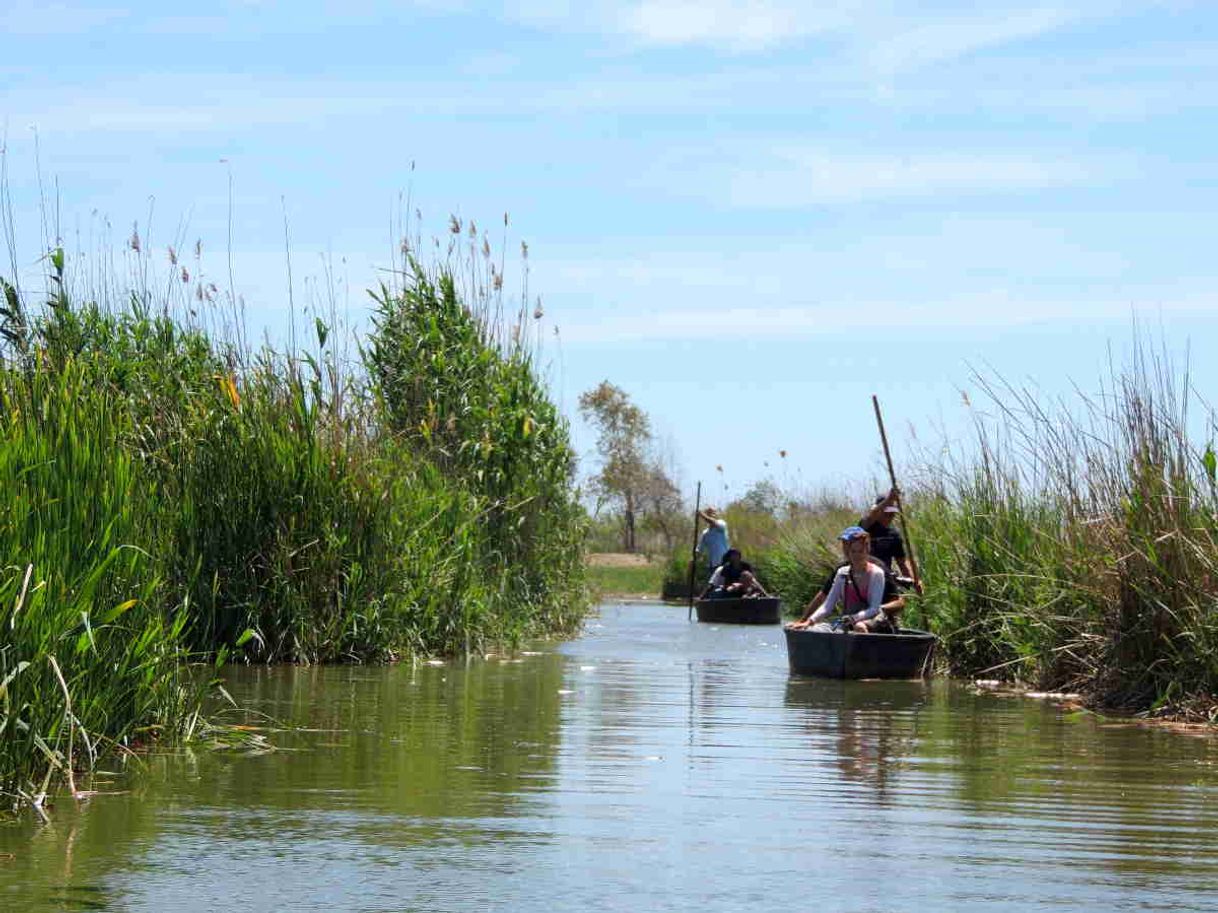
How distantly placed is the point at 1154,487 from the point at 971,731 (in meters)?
2.58

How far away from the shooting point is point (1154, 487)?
44.2 ft

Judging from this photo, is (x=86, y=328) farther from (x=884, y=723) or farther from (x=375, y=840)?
(x=375, y=840)

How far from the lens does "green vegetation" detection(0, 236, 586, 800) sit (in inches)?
326

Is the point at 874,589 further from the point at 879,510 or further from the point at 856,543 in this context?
the point at 879,510

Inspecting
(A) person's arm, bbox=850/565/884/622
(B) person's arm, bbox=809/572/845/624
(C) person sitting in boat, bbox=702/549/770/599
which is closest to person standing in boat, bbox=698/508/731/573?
(C) person sitting in boat, bbox=702/549/770/599

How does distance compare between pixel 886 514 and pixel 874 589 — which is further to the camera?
pixel 886 514

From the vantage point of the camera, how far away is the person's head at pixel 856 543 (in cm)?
1656

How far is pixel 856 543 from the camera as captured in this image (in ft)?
54.4

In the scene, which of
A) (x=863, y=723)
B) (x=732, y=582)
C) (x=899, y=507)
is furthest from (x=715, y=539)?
(x=863, y=723)

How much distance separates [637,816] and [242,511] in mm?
8515

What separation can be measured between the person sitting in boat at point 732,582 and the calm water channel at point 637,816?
728 inches

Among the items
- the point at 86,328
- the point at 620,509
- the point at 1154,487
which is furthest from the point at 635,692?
the point at 620,509

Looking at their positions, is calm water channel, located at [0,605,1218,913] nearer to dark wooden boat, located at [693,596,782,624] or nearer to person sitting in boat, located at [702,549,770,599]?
dark wooden boat, located at [693,596,782,624]

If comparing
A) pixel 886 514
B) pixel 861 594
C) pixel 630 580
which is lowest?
pixel 630 580
